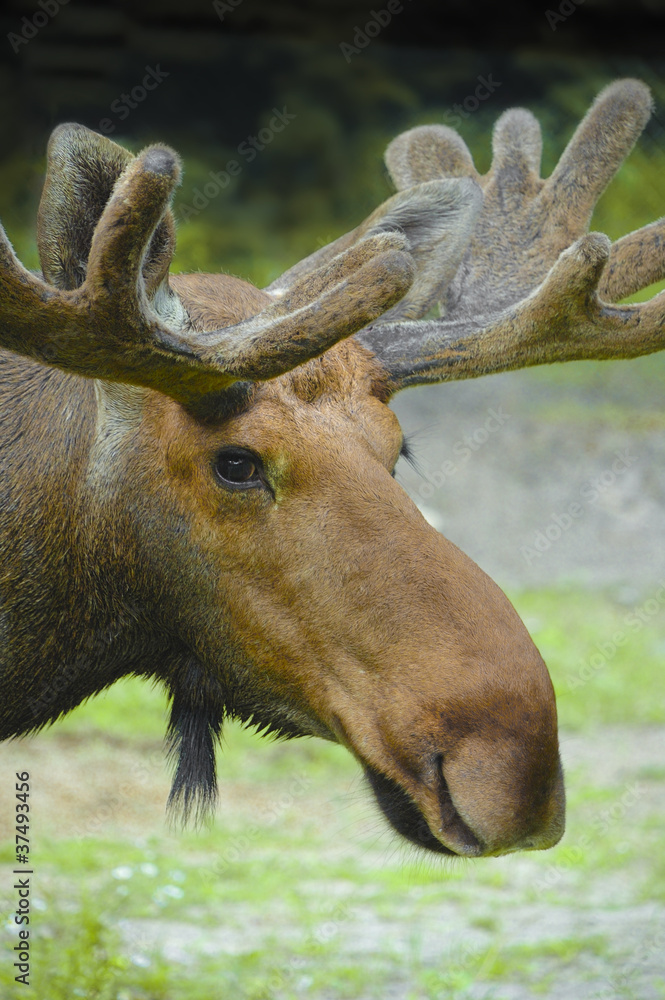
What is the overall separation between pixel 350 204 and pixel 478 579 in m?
6.58

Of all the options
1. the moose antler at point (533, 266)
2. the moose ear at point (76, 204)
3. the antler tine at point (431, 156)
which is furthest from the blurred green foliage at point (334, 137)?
the moose ear at point (76, 204)

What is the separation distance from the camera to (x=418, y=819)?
2.14m

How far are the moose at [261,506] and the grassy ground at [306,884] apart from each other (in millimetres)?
315

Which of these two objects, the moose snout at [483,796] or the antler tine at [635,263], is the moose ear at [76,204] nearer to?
the moose snout at [483,796]

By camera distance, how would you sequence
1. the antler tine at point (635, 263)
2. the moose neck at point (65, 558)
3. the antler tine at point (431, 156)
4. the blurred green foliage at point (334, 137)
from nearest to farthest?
the moose neck at point (65, 558)
the antler tine at point (635, 263)
the antler tine at point (431, 156)
the blurred green foliage at point (334, 137)

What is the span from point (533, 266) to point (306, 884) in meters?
2.66

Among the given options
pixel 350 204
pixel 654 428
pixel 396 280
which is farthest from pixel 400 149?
pixel 654 428

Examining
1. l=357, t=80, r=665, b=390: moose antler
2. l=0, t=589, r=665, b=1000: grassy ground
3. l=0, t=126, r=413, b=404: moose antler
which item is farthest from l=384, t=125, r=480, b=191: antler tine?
l=0, t=589, r=665, b=1000: grassy ground

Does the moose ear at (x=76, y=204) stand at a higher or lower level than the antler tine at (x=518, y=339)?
higher

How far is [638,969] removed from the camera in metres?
3.59

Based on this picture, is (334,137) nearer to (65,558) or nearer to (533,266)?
(533,266)

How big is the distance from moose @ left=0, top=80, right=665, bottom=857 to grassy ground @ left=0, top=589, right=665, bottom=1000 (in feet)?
1.03

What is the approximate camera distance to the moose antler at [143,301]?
1.94 m

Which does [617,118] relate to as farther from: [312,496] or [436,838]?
[436,838]
